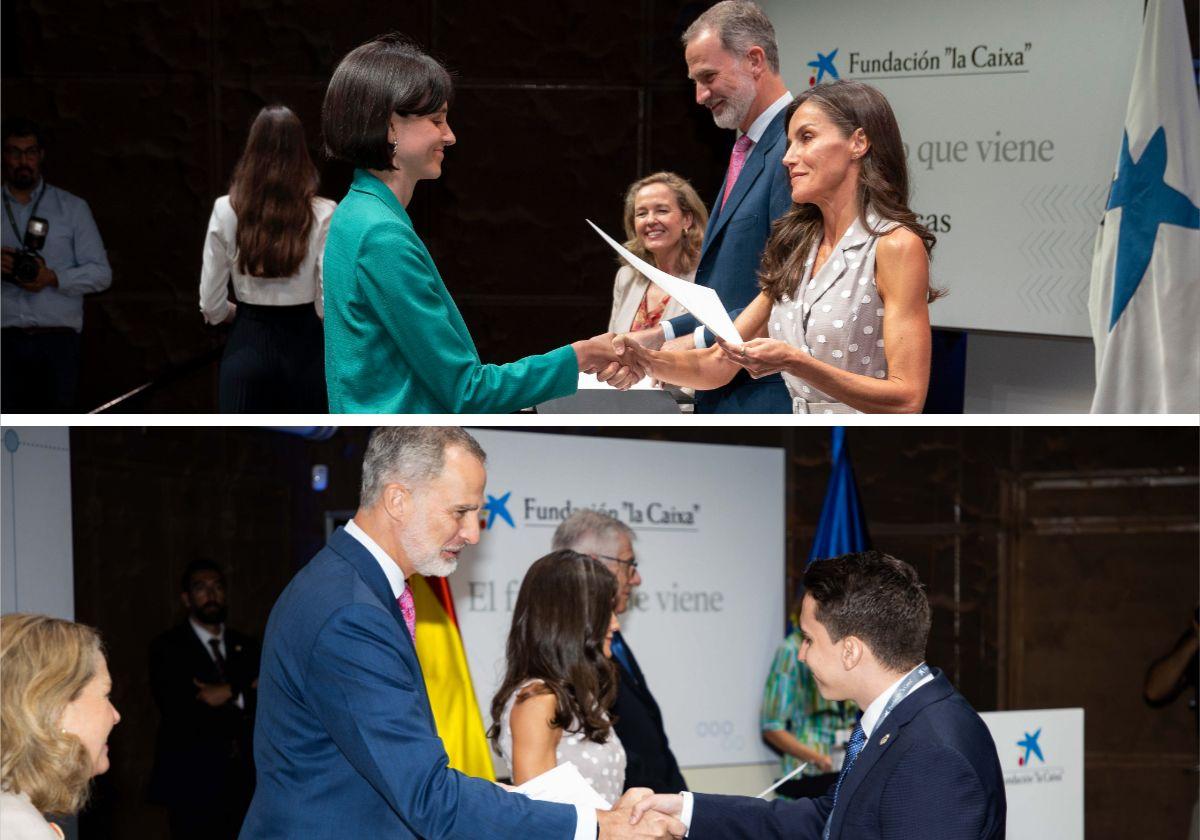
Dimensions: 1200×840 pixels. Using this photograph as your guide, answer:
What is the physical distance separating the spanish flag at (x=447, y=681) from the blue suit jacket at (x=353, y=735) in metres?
0.89

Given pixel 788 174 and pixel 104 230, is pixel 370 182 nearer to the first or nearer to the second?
pixel 788 174

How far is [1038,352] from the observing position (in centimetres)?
475

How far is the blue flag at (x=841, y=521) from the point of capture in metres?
4.60

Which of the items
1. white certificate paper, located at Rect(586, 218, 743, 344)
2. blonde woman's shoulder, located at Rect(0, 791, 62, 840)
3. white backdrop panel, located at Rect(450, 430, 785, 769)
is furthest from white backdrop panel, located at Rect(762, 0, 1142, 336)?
blonde woman's shoulder, located at Rect(0, 791, 62, 840)

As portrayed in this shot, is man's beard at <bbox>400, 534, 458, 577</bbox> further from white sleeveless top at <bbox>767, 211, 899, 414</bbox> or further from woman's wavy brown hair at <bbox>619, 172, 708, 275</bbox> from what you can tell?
woman's wavy brown hair at <bbox>619, 172, 708, 275</bbox>

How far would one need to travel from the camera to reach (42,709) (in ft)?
6.40

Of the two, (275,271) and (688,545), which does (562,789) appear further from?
(688,545)

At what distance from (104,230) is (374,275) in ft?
13.6

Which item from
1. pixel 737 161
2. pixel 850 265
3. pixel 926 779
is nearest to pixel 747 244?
pixel 737 161

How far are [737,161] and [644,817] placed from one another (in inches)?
50.2

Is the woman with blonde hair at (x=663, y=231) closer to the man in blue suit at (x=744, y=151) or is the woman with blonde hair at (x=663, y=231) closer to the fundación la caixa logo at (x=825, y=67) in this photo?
the fundación la caixa logo at (x=825, y=67)

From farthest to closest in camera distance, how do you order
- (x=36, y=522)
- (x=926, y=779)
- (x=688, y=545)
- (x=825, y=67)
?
1. (x=688, y=545)
2. (x=825, y=67)
3. (x=36, y=522)
4. (x=926, y=779)

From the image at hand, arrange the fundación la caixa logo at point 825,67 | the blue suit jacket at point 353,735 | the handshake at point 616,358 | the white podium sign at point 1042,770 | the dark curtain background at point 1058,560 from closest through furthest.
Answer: the blue suit jacket at point 353,735 → the handshake at point 616,358 → the white podium sign at point 1042,770 → the fundación la caixa logo at point 825,67 → the dark curtain background at point 1058,560

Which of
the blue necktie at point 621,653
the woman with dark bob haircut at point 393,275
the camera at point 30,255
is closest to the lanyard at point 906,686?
the woman with dark bob haircut at point 393,275
